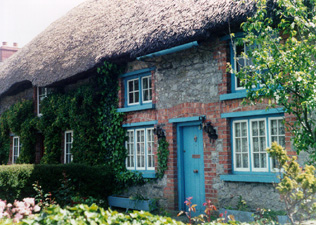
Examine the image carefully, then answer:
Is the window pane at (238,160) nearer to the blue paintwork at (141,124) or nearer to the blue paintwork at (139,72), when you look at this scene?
the blue paintwork at (141,124)

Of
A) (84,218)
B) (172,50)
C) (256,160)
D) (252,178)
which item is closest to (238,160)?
(256,160)

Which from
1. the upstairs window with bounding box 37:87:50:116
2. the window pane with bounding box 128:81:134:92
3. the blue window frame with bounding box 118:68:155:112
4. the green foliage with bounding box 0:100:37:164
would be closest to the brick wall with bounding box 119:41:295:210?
the blue window frame with bounding box 118:68:155:112

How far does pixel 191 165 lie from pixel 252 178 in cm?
188

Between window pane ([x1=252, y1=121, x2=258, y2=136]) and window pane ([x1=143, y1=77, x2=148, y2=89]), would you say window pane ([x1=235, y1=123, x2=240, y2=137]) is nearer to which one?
window pane ([x1=252, y1=121, x2=258, y2=136])

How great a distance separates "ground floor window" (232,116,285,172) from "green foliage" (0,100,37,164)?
849 centimetres

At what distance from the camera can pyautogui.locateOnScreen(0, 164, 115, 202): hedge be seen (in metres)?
9.83

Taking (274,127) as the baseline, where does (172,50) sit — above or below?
above

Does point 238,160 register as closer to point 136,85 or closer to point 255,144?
point 255,144

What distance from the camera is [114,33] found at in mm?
11297

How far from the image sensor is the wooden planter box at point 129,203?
942cm

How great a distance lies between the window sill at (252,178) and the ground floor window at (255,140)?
0.21 metres

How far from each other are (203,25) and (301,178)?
433cm

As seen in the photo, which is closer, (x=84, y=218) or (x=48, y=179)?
(x=84, y=218)

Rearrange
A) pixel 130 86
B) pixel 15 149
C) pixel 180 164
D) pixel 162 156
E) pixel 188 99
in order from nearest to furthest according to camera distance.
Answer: pixel 188 99
pixel 180 164
pixel 162 156
pixel 130 86
pixel 15 149
